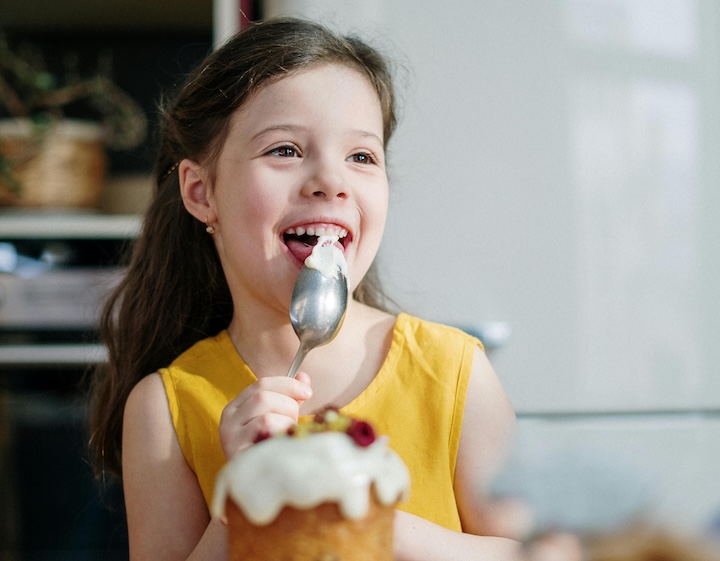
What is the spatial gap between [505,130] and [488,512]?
25.4 inches

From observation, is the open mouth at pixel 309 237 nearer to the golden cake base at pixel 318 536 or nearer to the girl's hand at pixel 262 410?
the girl's hand at pixel 262 410

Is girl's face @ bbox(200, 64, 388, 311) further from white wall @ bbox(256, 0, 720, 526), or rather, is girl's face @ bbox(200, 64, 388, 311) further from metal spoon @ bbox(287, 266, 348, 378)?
white wall @ bbox(256, 0, 720, 526)

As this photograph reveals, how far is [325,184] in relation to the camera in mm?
861

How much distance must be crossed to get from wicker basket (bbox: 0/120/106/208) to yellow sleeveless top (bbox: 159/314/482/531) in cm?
107

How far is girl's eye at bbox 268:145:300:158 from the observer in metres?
0.90

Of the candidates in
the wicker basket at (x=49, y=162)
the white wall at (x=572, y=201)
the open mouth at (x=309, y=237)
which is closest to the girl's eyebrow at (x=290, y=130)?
the open mouth at (x=309, y=237)

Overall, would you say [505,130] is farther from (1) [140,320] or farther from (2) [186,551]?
(2) [186,551]

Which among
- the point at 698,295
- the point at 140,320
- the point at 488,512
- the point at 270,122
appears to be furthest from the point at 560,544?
the point at 698,295

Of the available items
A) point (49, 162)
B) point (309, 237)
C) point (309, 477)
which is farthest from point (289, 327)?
point (49, 162)

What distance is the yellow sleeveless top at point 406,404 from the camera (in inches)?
37.5

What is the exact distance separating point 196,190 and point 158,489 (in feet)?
1.12

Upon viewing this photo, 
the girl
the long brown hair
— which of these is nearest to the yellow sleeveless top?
the girl

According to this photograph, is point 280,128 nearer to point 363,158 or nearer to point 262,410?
point 363,158

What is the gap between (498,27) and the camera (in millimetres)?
1349
